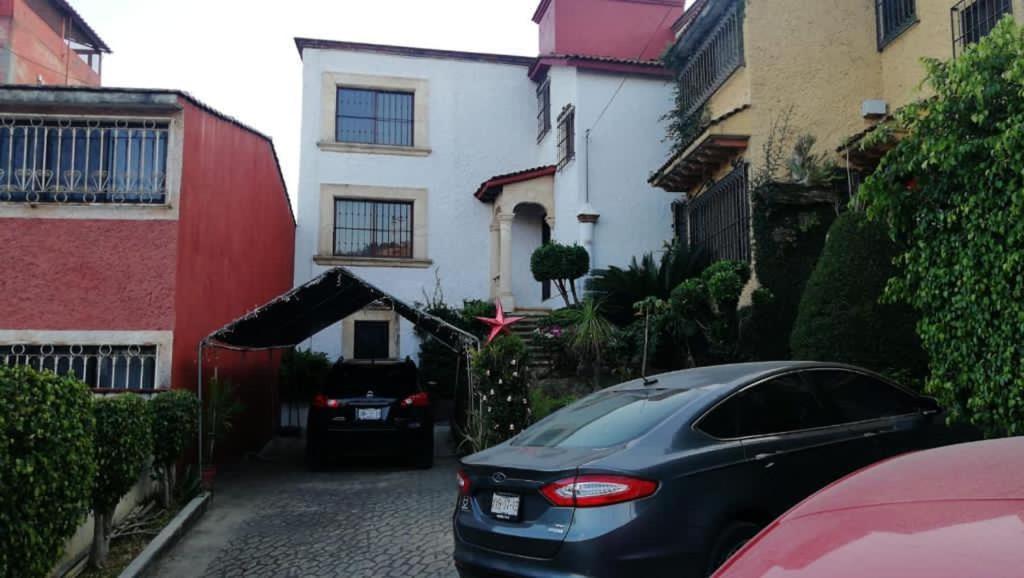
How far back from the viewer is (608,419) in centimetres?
480

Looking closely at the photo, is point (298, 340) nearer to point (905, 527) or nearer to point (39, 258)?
point (39, 258)

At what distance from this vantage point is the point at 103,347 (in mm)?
8195

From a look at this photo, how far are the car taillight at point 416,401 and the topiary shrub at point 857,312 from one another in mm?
5058

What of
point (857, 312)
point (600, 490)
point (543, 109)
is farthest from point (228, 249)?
point (543, 109)

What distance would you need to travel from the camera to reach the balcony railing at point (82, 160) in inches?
328

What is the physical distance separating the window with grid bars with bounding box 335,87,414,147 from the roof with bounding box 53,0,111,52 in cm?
1058

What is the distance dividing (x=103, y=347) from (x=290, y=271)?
1028 centimetres

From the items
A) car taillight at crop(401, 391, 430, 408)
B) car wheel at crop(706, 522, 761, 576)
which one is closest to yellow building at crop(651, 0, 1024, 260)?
car taillight at crop(401, 391, 430, 408)

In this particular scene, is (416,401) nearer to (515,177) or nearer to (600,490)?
(600,490)

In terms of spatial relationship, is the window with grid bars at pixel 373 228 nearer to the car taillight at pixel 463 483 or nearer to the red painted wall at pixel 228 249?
the red painted wall at pixel 228 249

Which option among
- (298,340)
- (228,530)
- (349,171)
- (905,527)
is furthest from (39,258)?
(349,171)

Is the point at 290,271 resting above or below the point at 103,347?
above

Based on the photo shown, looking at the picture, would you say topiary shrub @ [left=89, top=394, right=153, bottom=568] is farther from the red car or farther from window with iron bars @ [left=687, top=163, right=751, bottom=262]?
window with iron bars @ [left=687, top=163, right=751, bottom=262]

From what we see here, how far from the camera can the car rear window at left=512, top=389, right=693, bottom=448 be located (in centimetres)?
447
